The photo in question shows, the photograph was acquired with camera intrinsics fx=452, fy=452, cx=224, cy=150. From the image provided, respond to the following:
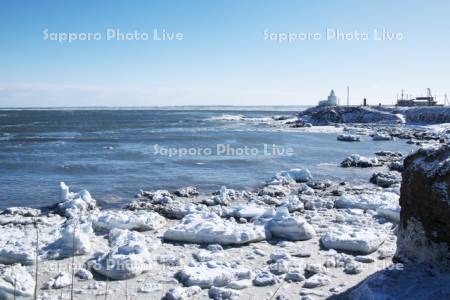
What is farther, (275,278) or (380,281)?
(275,278)

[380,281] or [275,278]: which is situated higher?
[380,281]

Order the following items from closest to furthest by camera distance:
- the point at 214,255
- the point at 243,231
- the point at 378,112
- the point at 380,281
A: 1. the point at 380,281
2. the point at 214,255
3. the point at 243,231
4. the point at 378,112

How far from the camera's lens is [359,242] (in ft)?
25.6

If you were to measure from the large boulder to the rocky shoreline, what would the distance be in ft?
0.30

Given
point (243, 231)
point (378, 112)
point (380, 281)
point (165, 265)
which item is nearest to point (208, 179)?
point (243, 231)

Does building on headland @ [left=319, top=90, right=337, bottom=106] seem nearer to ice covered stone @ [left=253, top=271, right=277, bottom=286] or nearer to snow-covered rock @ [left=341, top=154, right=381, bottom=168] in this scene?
snow-covered rock @ [left=341, top=154, right=381, bottom=168]

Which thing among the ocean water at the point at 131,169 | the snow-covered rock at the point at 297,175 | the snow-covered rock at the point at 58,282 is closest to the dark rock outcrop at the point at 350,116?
the ocean water at the point at 131,169

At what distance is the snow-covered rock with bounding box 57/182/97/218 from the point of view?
11.1 m

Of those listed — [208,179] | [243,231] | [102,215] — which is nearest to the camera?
[243,231]

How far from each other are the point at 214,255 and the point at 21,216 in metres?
5.77

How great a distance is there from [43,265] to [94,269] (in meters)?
0.93

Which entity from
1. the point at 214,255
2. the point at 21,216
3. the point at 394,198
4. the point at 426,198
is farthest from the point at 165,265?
the point at 394,198

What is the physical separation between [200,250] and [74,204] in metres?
4.88

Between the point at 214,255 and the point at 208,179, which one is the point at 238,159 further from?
the point at 214,255
